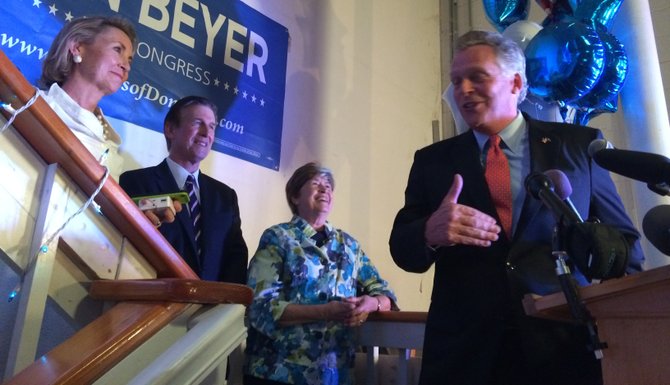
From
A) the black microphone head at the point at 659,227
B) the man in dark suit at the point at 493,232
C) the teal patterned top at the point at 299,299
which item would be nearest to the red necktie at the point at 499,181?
the man in dark suit at the point at 493,232

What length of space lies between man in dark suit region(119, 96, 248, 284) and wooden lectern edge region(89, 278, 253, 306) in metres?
0.74

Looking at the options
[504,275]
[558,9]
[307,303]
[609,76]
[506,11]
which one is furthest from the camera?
[506,11]

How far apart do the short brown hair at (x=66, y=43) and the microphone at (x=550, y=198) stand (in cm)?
117

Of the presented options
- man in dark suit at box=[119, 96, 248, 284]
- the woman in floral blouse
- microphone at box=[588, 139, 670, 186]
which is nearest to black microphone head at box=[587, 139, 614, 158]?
microphone at box=[588, 139, 670, 186]

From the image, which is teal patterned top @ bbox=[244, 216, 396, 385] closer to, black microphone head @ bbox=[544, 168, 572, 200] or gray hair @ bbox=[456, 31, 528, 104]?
gray hair @ bbox=[456, 31, 528, 104]

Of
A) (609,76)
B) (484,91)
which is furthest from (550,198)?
(609,76)

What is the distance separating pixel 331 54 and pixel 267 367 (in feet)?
6.48

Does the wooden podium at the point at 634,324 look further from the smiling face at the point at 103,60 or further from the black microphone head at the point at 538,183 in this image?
the smiling face at the point at 103,60

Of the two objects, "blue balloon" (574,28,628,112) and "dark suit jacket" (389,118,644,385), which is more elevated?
"blue balloon" (574,28,628,112)

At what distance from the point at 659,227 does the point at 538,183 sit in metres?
0.22

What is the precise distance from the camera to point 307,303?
5.34 ft

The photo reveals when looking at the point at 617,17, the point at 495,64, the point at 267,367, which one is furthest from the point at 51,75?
the point at 617,17

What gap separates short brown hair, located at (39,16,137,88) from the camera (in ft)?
4.59

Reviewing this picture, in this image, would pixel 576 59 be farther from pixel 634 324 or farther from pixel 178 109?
pixel 634 324
